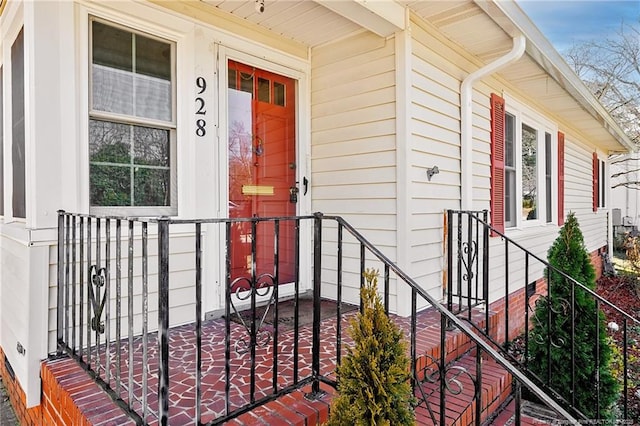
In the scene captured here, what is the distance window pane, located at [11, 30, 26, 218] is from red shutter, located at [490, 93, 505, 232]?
13.7 ft

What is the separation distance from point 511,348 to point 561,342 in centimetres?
92

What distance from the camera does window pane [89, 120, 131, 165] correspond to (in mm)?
2336

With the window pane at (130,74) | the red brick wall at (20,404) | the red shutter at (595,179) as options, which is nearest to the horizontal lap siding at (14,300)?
the red brick wall at (20,404)

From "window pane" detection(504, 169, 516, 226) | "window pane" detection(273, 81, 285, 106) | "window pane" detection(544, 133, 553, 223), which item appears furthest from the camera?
"window pane" detection(544, 133, 553, 223)

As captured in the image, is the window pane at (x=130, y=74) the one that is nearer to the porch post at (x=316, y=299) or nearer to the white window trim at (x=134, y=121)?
the white window trim at (x=134, y=121)

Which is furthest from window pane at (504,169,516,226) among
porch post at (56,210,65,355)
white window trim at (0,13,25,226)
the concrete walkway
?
the concrete walkway

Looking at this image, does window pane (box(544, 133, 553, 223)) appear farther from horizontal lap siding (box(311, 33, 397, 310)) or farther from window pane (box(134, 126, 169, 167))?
window pane (box(134, 126, 169, 167))

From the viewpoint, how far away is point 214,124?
284 centimetres

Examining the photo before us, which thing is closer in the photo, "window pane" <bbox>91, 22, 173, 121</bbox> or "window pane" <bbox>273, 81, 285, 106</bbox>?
"window pane" <bbox>91, 22, 173, 121</bbox>

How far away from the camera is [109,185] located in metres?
2.40

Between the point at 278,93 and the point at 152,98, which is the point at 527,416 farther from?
the point at 152,98

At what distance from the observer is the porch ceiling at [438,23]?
8.95 feet

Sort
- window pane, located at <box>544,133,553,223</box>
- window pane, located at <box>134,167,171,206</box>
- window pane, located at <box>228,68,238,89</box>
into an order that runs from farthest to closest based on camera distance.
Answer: window pane, located at <box>544,133,553,223</box> < window pane, located at <box>228,68,238,89</box> < window pane, located at <box>134,167,171,206</box>

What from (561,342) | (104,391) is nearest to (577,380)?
(561,342)
